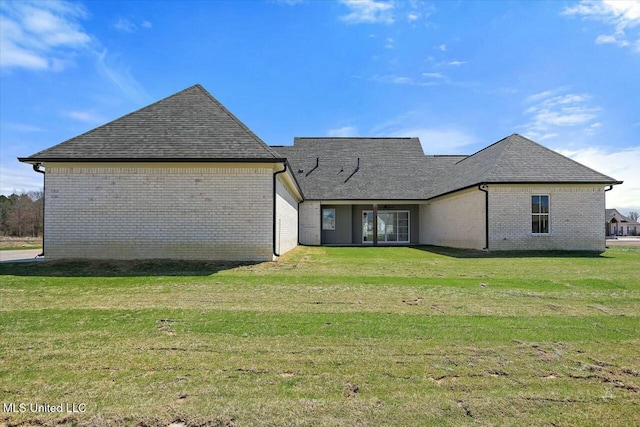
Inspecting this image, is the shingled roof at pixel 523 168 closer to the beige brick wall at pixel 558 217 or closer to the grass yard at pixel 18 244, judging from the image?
the beige brick wall at pixel 558 217

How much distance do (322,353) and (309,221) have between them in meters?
17.8

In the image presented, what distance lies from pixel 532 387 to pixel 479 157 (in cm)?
1938

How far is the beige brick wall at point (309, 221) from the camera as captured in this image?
21.7 metres

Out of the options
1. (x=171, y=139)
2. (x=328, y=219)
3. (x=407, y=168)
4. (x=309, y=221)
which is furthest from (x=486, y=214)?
(x=171, y=139)

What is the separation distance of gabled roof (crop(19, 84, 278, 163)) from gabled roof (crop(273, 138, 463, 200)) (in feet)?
31.4

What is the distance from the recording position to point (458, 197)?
59.7ft

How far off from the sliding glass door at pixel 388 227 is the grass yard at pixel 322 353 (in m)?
14.8

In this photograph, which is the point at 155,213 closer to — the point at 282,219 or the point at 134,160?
the point at 134,160

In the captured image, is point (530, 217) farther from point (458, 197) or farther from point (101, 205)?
point (101, 205)

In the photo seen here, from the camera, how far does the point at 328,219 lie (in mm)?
23000

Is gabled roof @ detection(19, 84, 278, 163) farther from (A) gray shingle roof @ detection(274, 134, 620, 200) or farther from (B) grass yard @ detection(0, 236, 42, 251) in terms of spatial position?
(B) grass yard @ detection(0, 236, 42, 251)

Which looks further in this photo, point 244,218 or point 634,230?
point 634,230

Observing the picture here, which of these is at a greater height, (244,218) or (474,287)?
(244,218)

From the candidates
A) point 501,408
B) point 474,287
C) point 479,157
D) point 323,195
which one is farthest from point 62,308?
point 479,157
